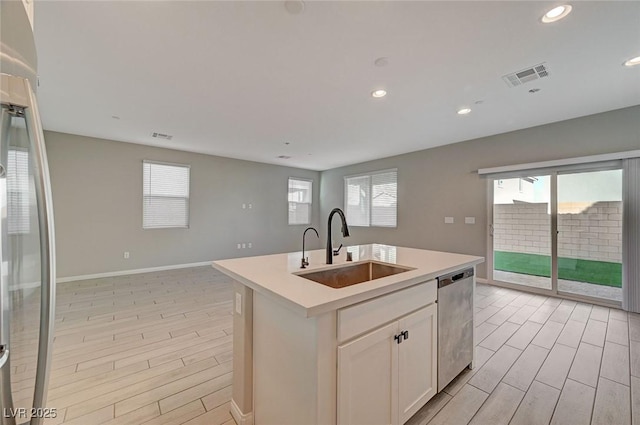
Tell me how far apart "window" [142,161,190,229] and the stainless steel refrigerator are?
5253 millimetres

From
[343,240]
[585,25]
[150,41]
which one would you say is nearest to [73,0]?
[150,41]

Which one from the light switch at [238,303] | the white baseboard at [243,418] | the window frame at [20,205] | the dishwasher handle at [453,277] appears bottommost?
the white baseboard at [243,418]

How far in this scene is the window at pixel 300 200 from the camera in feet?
25.2

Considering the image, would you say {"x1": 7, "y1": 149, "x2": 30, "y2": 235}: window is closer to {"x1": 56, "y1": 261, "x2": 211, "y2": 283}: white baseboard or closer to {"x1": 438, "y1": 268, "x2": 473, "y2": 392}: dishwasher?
{"x1": 438, "y1": 268, "x2": 473, "y2": 392}: dishwasher

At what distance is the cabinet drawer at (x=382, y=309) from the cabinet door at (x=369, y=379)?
44 mm

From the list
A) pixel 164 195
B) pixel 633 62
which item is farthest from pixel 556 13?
pixel 164 195

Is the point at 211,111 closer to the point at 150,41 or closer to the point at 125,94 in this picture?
the point at 125,94

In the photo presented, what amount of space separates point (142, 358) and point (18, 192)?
84.1 inches

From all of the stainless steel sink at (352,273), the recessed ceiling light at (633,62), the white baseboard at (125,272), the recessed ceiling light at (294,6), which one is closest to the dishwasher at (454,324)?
the stainless steel sink at (352,273)

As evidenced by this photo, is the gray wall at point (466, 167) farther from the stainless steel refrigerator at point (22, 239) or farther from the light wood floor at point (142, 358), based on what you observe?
the stainless steel refrigerator at point (22, 239)

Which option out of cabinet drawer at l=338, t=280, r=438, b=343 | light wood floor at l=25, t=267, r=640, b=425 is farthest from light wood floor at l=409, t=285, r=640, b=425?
cabinet drawer at l=338, t=280, r=438, b=343

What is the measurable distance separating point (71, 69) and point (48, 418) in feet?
9.61

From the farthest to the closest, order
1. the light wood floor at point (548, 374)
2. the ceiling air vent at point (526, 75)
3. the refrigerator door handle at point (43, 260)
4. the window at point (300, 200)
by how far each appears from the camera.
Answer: the window at point (300, 200) → the ceiling air vent at point (526, 75) → the light wood floor at point (548, 374) → the refrigerator door handle at point (43, 260)

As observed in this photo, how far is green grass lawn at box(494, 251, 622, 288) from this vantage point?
350 centimetres
